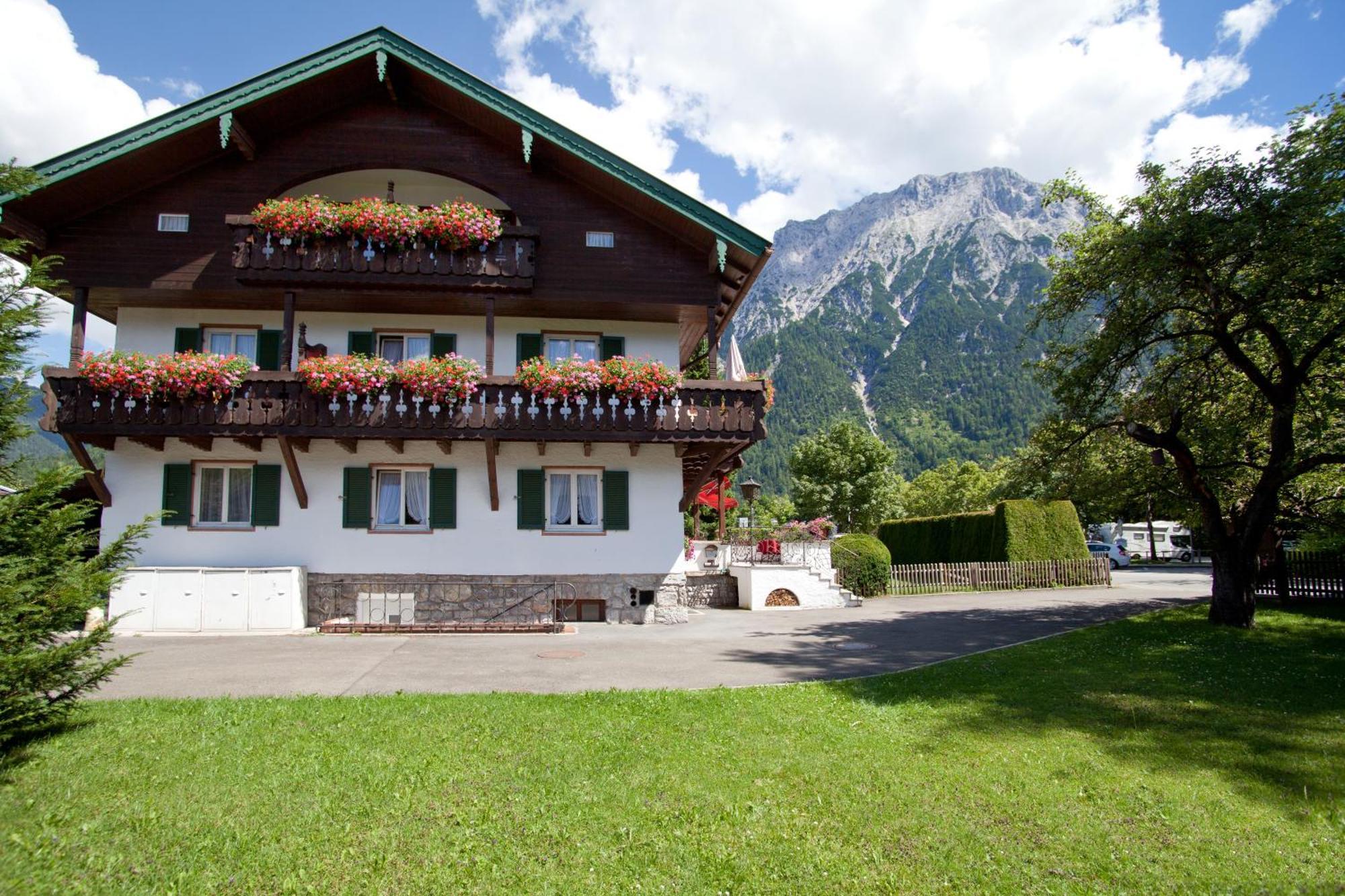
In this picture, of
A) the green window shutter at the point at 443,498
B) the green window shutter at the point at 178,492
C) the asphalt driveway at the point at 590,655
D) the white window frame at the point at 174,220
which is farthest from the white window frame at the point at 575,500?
the white window frame at the point at 174,220

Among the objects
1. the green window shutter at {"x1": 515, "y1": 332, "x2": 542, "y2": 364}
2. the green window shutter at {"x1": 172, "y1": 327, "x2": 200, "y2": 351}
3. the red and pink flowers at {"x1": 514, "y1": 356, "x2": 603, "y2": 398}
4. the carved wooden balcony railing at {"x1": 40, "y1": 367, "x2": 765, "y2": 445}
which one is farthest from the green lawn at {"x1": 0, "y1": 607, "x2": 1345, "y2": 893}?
the green window shutter at {"x1": 172, "y1": 327, "x2": 200, "y2": 351}

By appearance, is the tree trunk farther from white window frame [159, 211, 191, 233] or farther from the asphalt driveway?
white window frame [159, 211, 191, 233]

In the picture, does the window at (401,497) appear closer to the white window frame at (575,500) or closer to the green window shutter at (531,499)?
the green window shutter at (531,499)

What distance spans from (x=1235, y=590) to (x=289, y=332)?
19.3 m

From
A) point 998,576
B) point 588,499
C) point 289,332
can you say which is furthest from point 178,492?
point 998,576

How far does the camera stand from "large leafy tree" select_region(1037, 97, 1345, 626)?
41.6 feet

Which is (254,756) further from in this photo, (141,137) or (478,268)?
(141,137)

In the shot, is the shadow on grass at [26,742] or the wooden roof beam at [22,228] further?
the wooden roof beam at [22,228]

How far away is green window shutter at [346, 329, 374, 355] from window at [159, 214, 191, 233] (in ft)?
12.4

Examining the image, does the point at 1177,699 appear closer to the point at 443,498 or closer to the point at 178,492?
the point at 443,498

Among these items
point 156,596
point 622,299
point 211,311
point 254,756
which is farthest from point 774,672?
point 211,311

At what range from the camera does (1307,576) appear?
785 inches

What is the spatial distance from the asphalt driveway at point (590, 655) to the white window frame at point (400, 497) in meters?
2.88

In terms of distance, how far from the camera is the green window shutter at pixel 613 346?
18.1m
